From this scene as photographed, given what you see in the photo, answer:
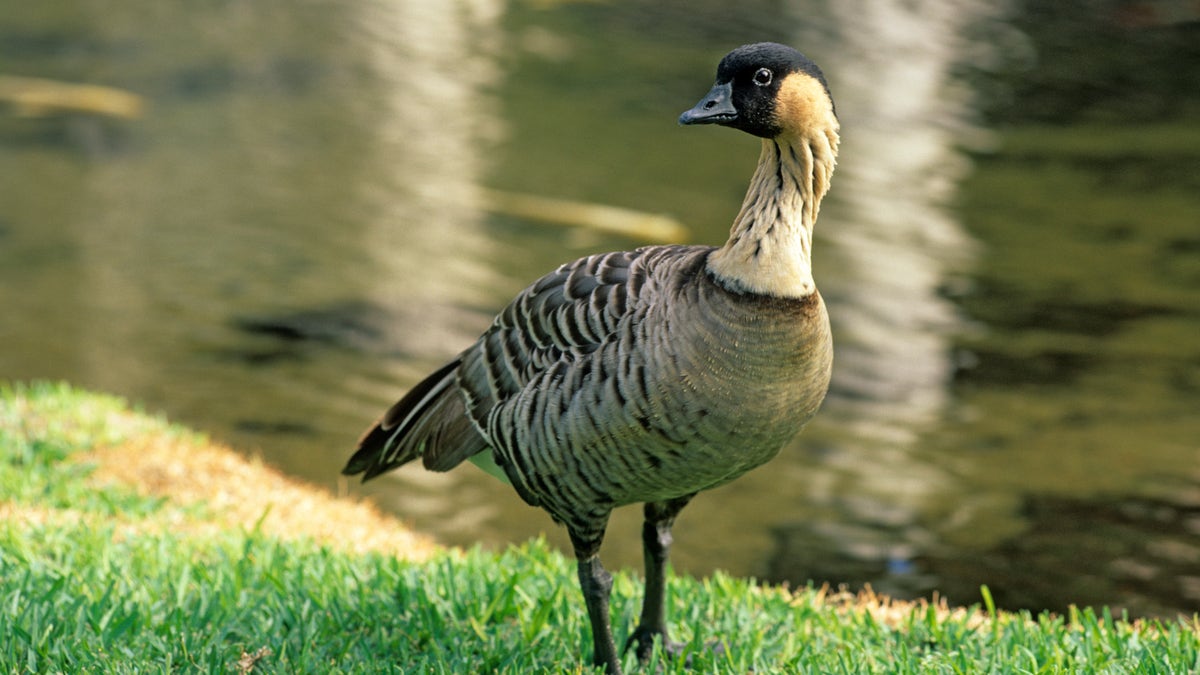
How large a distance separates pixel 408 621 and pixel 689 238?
8997 mm

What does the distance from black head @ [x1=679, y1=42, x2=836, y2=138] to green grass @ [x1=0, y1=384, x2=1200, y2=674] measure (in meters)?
1.79

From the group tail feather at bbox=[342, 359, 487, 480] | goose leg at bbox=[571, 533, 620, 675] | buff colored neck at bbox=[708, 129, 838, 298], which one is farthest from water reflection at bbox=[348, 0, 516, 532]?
buff colored neck at bbox=[708, 129, 838, 298]

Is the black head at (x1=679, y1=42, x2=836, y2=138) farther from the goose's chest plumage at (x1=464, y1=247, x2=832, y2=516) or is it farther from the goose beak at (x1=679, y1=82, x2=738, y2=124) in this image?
the goose's chest plumage at (x1=464, y1=247, x2=832, y2=516)

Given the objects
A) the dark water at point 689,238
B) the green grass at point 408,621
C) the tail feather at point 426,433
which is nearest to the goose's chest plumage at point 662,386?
the tail feather at point 426,433

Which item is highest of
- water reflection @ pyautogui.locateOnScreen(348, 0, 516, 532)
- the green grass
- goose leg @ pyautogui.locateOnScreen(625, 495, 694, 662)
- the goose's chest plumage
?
the goose's chest plumage

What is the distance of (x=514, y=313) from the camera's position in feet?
14.8

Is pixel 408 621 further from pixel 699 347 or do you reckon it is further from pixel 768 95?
pixel 768 95

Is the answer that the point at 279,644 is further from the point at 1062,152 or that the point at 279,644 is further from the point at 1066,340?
the point at 1062,152

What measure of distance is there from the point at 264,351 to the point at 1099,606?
6.49 m

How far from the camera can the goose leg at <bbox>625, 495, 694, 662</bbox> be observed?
15.3 ft

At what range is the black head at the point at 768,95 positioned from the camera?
3.87 m

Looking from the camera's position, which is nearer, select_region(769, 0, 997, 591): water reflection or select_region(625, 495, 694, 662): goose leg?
select_region(625, 495, 694, 662): goose leg

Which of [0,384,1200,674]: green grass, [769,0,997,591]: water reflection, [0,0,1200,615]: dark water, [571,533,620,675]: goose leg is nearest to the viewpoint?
[571,533,620,675]: goose leg

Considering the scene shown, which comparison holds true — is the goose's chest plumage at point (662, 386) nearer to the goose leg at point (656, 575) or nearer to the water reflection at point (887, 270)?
the goose leg at point (656, 575)
